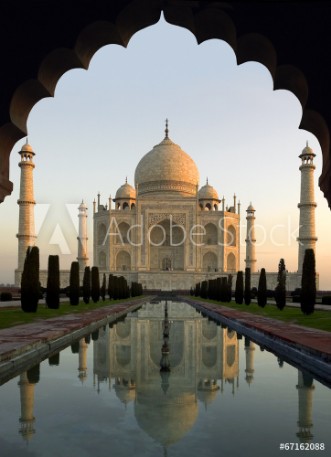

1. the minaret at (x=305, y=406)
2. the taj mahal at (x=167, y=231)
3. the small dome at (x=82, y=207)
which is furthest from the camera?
the small dome at (x=82, y=207)

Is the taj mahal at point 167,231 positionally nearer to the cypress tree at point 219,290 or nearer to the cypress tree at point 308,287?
the cypress tree at point 219,290

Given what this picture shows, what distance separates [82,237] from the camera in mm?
46844

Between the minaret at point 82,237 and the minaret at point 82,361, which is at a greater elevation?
the minaret at point 82,237

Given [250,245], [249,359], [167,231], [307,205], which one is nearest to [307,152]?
[307,205]

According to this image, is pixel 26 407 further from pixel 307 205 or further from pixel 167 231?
pixel 167 231

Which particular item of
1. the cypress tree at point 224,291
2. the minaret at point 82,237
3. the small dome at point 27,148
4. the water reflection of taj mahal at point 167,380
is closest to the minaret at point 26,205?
the small dome at point 27,148

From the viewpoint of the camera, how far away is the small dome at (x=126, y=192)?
47.5 metres

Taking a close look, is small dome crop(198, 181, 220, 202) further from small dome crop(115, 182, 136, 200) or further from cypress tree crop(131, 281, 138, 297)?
cypress tree crop(131, 281, 138, 297)

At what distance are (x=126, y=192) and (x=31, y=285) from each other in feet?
112

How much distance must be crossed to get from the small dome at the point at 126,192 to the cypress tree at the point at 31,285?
32826 millimetres

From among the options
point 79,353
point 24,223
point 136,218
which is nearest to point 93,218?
point 136,218

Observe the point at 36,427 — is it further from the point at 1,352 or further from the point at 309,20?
the point at 309,20

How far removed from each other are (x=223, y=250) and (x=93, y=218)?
12.7 metres

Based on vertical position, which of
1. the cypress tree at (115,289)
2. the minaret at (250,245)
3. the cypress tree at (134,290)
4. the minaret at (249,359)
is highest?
the minaret at (250,245)
